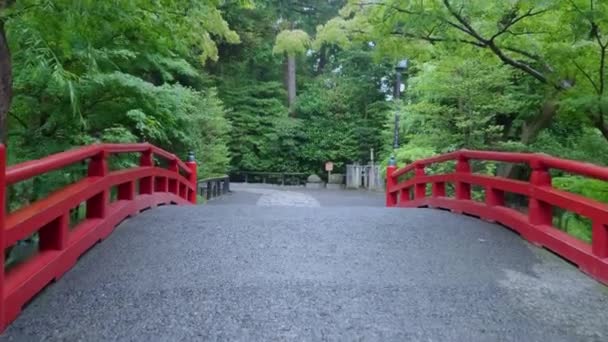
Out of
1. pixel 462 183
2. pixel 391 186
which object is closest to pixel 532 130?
pixel 391 186

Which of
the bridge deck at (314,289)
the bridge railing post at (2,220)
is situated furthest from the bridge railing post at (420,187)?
the bridge railing post at (2,220)

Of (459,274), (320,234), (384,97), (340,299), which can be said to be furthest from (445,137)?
(384,97)

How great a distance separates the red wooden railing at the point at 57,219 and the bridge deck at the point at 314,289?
10cm

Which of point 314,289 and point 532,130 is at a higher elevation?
point 532,130

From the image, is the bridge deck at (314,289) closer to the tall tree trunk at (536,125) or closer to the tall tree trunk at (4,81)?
the tall tree trunk at (4,81)

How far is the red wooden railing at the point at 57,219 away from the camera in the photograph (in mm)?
2742

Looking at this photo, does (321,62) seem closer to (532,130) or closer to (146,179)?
(532,130)

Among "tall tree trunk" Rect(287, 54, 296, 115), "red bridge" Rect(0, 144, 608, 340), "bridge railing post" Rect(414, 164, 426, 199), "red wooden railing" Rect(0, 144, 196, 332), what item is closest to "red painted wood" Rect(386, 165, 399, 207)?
"bridge railing post" Rect(414, 164, 426, 199)

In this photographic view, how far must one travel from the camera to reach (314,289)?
10.8 ft

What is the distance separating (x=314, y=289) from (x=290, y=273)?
36 cm

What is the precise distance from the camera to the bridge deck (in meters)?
2.76

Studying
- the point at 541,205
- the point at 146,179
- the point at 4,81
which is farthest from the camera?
the point at 146,179

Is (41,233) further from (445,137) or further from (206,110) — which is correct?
(206,110)

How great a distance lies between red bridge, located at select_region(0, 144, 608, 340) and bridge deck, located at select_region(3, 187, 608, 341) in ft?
0.04
